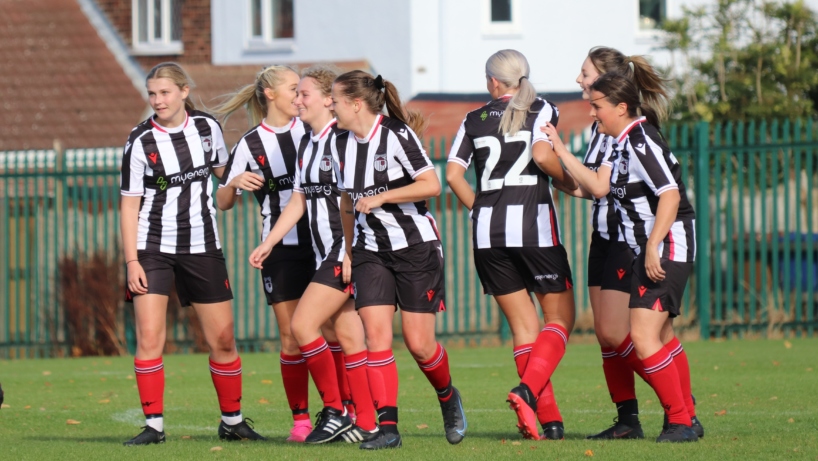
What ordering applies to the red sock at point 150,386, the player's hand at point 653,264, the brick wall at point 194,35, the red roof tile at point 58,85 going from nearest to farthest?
1. the player's hand at point 653,264
2. the red sock at point 150,386
3. the red roof tile at point 58,85
4. the brick wall at point 194,35

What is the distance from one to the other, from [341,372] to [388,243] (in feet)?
3.94

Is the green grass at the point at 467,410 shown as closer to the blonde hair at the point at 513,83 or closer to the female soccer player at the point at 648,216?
the female soccer player at the point at 648,216

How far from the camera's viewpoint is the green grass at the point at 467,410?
A: 589 centimetres

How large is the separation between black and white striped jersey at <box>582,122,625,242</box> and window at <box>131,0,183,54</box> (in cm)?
1815

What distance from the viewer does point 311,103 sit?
21.7 ft

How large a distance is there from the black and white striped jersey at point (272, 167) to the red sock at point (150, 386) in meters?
1.00

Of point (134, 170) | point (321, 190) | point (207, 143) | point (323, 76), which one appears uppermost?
point (323, 76)

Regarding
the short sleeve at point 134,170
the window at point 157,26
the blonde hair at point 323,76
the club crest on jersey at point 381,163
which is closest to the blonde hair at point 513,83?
the club crest on jersey at point 381,163

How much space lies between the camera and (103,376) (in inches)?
450

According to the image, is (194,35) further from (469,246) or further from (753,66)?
(469,246)

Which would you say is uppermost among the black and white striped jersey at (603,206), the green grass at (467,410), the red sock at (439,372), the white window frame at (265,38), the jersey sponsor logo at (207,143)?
the white window frame at (265,38)

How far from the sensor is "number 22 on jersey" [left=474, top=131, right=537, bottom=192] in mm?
6199

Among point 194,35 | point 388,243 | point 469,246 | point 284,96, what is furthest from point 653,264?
point 194,35

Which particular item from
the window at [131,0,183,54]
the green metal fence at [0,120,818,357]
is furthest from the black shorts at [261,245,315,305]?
the window at [131,0,183,54]
